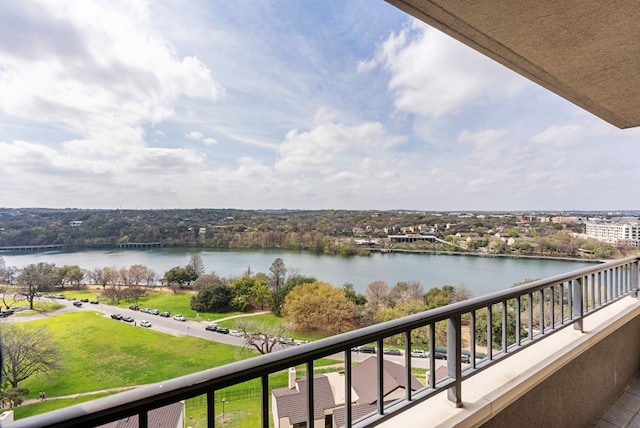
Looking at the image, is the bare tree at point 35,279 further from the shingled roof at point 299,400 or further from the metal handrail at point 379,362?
the metal handrail at point 379,362

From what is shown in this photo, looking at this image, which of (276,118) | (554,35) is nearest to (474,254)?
(554,35)

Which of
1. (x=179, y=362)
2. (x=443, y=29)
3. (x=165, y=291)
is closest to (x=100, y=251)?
(x=165, y=291)

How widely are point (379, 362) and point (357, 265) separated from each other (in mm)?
7752

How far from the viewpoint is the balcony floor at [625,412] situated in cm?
205

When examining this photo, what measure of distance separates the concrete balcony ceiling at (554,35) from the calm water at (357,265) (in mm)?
4649

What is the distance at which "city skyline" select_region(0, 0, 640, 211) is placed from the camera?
20.2 feet

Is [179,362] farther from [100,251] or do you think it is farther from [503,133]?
[503,133]

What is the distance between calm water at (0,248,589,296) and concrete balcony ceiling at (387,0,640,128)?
465cm

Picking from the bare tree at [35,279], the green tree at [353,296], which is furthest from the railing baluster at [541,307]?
the bare tree at [35,279]

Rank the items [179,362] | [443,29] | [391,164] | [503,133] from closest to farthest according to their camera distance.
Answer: [443,29] → [179,362] → [503,133] → [391,164]

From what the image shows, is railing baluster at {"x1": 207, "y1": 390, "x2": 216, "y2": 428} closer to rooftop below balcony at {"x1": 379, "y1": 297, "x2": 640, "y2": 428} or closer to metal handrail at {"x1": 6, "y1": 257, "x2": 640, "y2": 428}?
metal handrail at {"x1": 6, "y1": 257, "x2": 640, "y2": 428}

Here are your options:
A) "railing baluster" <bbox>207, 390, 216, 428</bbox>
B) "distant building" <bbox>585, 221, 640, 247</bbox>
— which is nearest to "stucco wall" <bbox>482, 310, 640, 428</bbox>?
"railing baluster" <bbox>207, 390, 216, 428</bbox>

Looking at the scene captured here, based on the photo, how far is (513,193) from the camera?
1083 centimetres

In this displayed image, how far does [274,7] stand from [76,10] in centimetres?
455
